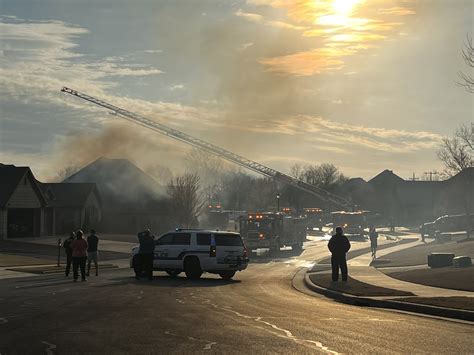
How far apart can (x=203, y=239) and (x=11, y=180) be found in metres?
32.6

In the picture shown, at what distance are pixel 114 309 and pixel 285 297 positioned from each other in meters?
5.86

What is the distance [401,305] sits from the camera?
673 inches

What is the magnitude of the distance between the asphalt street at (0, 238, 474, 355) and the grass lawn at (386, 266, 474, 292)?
4231 mm

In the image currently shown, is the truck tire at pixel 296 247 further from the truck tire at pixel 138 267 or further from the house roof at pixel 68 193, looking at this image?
the truck tire at pixel 138 267

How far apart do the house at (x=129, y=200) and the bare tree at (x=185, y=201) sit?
4.59 ft

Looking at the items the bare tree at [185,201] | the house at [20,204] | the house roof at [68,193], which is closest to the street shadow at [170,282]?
the house at [20,204]

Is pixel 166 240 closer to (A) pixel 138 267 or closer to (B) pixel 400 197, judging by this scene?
(A) pixel 138 267

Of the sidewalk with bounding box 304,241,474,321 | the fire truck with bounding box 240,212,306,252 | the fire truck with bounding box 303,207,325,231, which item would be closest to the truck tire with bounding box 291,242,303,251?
the fire truck with bounding box 240,212,306,252

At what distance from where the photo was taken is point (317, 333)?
40.5 ft

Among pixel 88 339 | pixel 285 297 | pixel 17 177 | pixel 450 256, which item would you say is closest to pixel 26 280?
pixel 285 297

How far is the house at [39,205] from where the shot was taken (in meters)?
54.9

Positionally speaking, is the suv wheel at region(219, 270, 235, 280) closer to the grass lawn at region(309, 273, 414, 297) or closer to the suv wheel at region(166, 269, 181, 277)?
the suv wheel at region(166, 269, 181, 277)

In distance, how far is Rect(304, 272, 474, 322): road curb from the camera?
1497cm

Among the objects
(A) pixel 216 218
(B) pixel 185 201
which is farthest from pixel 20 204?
(A) pixel 216 218
